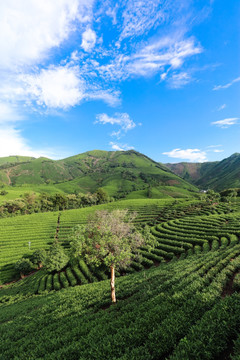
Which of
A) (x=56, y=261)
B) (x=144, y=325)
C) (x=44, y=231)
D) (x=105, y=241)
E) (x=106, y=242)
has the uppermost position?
(x=105, y=241)

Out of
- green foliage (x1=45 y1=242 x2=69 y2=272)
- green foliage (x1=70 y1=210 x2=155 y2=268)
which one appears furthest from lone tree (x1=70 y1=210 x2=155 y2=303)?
green foliage (x1=45 y1=242 x2=69 y2=272)

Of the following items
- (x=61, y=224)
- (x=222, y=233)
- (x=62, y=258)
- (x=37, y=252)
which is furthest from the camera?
(x=61, y=224)

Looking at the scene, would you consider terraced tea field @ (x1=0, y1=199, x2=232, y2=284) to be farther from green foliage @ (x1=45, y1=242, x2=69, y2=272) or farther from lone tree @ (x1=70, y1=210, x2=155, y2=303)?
lone tree @ (x1=70, y1=210, x2=155, y2=303)

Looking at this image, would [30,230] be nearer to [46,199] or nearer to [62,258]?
[62,258]

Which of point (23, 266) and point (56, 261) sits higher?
point (56, 261)

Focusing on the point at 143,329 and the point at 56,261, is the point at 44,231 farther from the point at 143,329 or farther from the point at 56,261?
the point at 143,329

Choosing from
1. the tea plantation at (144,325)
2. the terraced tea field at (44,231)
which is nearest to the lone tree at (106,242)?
the tea plantation at (144,325)

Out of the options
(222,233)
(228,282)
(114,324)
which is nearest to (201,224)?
(222,233)

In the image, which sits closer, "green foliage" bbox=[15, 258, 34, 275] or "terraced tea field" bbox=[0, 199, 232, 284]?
"green foliage" bbox=[15, 258, 34, 275]

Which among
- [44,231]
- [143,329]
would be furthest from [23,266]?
[143,329]

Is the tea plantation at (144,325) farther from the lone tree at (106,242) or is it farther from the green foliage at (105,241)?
the green foliage at (105,241)

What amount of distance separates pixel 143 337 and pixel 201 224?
59058mm

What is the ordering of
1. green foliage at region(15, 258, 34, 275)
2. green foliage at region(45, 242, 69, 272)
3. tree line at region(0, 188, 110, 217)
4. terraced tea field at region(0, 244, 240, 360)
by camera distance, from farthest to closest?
tree line at region(0, 188, 110, 217), green foliage at region(15, 258, 34, 275), green foliage at region(45, 242, 69, 272), terraced tea field at region(0, 244, 240, 360)

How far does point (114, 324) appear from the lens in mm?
10773
